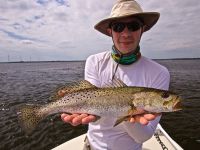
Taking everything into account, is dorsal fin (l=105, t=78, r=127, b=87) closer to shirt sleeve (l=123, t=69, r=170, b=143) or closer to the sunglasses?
shirt sleeve (l=123, t=69, r=170, b=143)

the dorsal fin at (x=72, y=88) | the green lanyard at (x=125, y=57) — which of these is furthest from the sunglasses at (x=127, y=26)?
the dorsal fin at (x=72, y=88)

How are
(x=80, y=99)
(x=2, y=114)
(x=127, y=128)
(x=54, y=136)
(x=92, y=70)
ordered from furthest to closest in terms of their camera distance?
(x=2, y=114)
(x=54, y=136)
(x=92, y=70)
(x=80, y=99)
(x=127, y=128)

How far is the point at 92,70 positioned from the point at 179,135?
12674 millimetres

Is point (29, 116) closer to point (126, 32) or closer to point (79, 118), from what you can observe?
point (79, 118)

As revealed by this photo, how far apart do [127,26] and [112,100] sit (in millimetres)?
1230

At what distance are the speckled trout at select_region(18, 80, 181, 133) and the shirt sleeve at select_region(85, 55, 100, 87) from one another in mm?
145

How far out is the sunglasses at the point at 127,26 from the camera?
4132mm

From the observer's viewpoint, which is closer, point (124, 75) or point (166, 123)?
point (124, 75)

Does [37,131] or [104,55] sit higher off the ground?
[104,55]

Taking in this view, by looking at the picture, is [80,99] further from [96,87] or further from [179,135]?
[179,135]

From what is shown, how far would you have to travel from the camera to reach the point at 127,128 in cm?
370

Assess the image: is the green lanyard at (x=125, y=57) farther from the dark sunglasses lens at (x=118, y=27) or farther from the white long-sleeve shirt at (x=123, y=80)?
the dark sunglasses lens at (x=118, y=27)

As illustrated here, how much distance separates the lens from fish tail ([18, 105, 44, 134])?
14.9ft

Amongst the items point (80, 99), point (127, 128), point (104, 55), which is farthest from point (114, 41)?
point (127, 128)
